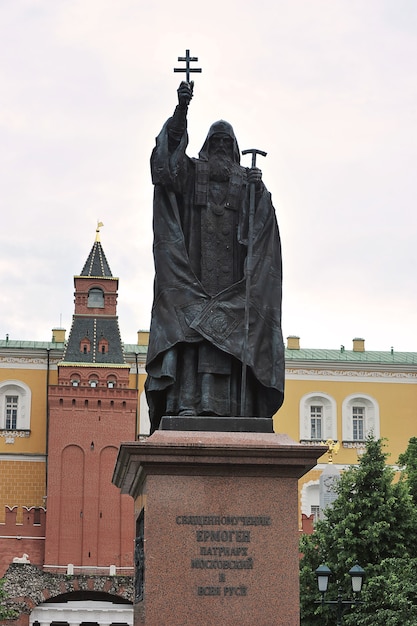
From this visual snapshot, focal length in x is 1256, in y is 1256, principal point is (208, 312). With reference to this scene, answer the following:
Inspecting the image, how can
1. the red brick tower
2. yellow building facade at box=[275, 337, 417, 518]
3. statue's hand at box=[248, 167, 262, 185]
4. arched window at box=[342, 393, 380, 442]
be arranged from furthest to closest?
arched window at box=[342, 393, 380, 442] → yellow building facade at box=[275, 337, 417, 518] → the red brick tower → statue's hand at box=[248, 167, 262, 185]

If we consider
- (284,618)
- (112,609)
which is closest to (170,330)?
(284,618)

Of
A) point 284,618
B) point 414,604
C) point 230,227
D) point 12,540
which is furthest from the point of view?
point 12,540

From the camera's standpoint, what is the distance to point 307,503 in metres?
54.7

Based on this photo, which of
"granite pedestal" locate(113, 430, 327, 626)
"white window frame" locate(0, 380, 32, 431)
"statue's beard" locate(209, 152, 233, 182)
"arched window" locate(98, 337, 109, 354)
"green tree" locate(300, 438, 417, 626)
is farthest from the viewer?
"white window frame" locate(0, 380, 32, 431)

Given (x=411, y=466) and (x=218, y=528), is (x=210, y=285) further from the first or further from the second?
(x=411, y=466)

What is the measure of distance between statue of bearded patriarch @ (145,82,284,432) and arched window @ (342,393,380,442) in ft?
162

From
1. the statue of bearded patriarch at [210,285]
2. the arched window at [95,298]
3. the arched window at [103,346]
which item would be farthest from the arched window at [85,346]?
the statue of bearded patriarch at [210,285]

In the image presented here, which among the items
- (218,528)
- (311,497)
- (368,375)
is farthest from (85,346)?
(218,528)

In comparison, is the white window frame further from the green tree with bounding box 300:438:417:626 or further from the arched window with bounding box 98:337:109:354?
the green tree with bounding box 300:438:417:626

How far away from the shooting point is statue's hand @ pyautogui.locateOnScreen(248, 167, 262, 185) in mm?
10047

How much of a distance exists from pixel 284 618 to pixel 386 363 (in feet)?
168

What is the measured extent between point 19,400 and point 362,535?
31.2 meters

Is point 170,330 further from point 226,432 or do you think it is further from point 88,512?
point 88,512

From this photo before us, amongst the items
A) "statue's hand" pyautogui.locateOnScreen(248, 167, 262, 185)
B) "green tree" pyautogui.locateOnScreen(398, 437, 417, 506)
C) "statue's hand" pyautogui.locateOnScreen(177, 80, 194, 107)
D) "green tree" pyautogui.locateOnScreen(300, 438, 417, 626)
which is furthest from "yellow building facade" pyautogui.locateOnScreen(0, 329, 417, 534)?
"statue's hand" pyautogui.locateOnScreen(177, 80, 194, 107)
